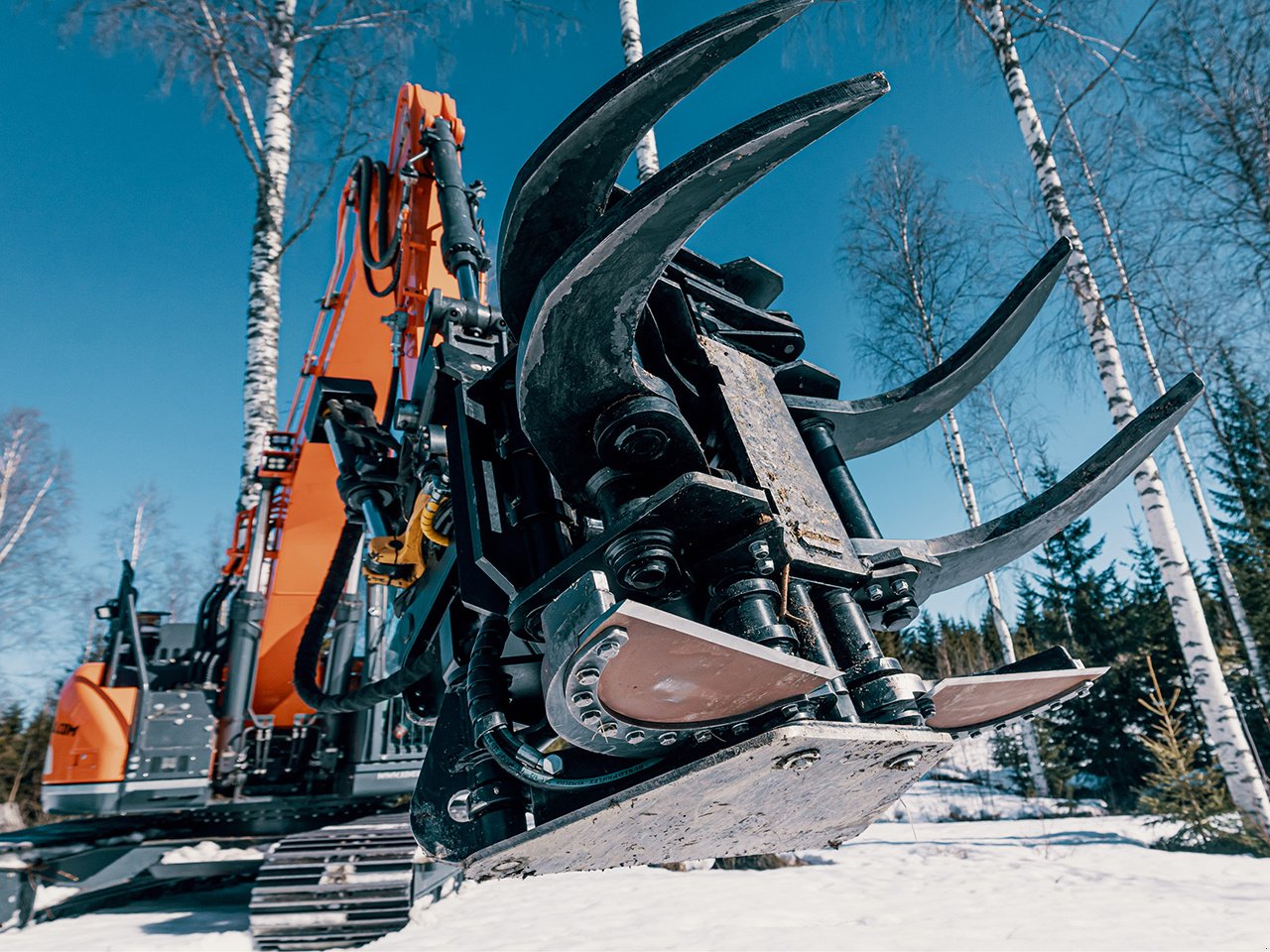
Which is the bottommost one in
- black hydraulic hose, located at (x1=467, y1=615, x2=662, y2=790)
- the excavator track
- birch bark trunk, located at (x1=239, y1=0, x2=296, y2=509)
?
the excavator track

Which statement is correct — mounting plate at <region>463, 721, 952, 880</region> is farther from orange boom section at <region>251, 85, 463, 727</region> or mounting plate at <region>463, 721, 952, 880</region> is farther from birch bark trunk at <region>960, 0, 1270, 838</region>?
birch bark trunk at <region>960, 0, 1270, 838</region>

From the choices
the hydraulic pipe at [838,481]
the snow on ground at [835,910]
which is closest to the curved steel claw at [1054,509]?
the hydraulic pipe at [838,481]

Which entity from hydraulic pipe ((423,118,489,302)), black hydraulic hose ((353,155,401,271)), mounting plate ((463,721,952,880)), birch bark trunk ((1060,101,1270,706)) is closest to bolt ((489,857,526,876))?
mounting plate ((463,721,952,880))

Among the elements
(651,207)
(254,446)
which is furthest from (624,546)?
(254,446)

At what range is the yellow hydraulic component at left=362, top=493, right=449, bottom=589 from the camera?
226 centimetres

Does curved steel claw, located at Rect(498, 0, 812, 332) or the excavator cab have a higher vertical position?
curved steel claw, located at Rect(498, 0, 812, 332)

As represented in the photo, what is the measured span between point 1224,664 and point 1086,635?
417 cm

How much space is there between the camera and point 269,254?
8688 mm

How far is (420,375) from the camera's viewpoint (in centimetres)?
259

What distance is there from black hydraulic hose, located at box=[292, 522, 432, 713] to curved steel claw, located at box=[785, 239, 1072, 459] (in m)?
1.38

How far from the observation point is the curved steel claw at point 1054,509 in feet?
6.15

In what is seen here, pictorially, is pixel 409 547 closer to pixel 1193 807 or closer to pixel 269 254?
pixel 269 254

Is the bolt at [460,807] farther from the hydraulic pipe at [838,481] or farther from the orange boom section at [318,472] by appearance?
the orange boom section at [318,472]

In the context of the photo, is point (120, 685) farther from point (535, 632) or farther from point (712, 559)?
point (712, 559)
